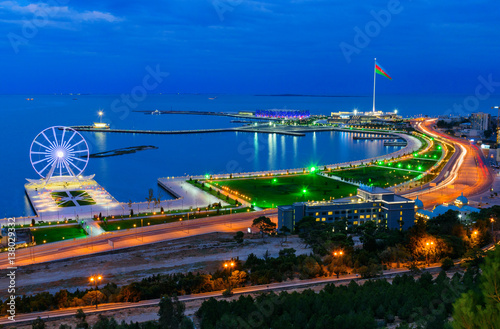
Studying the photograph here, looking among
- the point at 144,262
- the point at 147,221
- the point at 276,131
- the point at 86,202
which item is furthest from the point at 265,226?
the point at 276,131

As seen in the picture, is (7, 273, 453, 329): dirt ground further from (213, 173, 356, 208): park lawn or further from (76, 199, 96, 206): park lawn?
(76, 199, 96, 206): park lawn

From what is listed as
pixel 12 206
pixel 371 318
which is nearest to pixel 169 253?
pixel 371 318

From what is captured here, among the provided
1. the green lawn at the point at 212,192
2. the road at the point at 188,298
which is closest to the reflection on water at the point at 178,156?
the green lawn at the point at 212,192

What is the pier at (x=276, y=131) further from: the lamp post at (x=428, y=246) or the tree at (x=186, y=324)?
the tree at (x=186, y=324)

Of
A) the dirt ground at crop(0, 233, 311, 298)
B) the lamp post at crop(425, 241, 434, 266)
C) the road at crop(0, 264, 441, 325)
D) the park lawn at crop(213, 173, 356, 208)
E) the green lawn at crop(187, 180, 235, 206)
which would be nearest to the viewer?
the road at crop(0, 264, 441, 325)

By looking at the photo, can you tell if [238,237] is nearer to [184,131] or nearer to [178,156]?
[178,156]

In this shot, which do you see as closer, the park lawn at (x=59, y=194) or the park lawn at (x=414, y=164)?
the park lawn at (x=59, y=194)

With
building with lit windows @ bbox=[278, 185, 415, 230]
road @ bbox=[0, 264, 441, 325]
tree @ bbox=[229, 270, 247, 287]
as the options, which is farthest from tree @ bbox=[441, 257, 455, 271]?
tree @ bbox=[229, 270, 247, 287]
